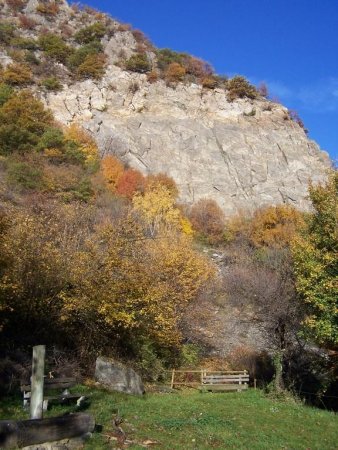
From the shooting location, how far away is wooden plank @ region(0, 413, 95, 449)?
788 cm

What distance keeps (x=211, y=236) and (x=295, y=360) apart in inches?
1184

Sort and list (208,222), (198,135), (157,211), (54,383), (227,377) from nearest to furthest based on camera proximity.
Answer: (54,383)
(227,377)
(157,211)
(208,222)
(198,135)

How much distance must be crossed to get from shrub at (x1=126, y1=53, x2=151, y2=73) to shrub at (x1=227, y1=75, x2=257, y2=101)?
43.2ft

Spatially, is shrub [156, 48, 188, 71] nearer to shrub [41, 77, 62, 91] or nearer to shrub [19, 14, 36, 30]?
shrub [41, 77, 62, 91]

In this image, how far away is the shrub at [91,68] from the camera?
65125 millimetres

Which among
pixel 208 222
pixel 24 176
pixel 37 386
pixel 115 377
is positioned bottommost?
pixel 115 377

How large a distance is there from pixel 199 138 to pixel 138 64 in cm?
1662

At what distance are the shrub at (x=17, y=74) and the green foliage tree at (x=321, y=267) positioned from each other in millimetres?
51137

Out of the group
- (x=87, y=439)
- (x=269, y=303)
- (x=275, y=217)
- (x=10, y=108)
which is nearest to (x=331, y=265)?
(x=269, y=303)

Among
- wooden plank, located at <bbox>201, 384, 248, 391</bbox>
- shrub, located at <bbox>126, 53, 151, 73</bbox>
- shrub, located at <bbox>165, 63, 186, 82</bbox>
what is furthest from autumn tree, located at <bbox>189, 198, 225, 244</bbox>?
wooden plank, located at <bbox>201, 384, 248, 391</bbox>

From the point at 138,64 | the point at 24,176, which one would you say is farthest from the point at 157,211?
the point at 138,64

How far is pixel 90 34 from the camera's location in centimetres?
7538

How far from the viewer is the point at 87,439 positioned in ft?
30.5

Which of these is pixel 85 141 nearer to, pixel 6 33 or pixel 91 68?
pixel 91 68
